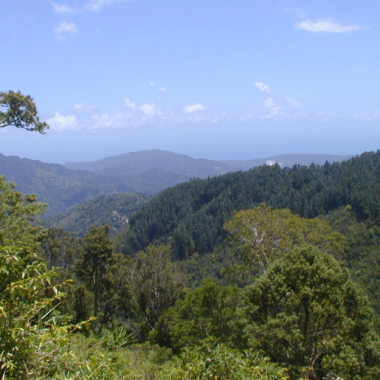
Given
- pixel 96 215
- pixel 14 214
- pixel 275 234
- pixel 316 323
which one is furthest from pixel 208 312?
pixel 96 215

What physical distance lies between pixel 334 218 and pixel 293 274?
67.2 meters

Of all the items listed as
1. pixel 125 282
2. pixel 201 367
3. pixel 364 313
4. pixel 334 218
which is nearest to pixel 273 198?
pixel 334 218

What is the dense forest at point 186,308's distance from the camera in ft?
8.61

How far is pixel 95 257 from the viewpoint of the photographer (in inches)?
710

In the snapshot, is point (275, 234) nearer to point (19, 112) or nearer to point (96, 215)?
point (19, 112)

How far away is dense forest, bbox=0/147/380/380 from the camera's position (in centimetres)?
262

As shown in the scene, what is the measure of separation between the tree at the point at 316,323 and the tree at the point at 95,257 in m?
10.9

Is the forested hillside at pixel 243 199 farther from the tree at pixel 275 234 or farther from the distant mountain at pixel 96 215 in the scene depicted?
the distant mountain at pixel 96 215

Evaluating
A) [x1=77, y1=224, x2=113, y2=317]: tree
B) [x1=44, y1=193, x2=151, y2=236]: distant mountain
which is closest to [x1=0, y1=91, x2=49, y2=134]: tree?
[x1=77, y1=224, x2=113, y2=317]: tree

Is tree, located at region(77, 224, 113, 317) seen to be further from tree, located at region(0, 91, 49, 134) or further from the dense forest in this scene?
tree, located at region(0, 91, 49, 134)

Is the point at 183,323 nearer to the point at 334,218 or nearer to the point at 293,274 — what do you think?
the point at 293,274

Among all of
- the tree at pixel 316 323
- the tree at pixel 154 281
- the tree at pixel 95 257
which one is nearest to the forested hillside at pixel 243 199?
the tree at pixel 154 281

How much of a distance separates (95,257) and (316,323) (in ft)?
41.9

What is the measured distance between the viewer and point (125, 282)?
2045cm
